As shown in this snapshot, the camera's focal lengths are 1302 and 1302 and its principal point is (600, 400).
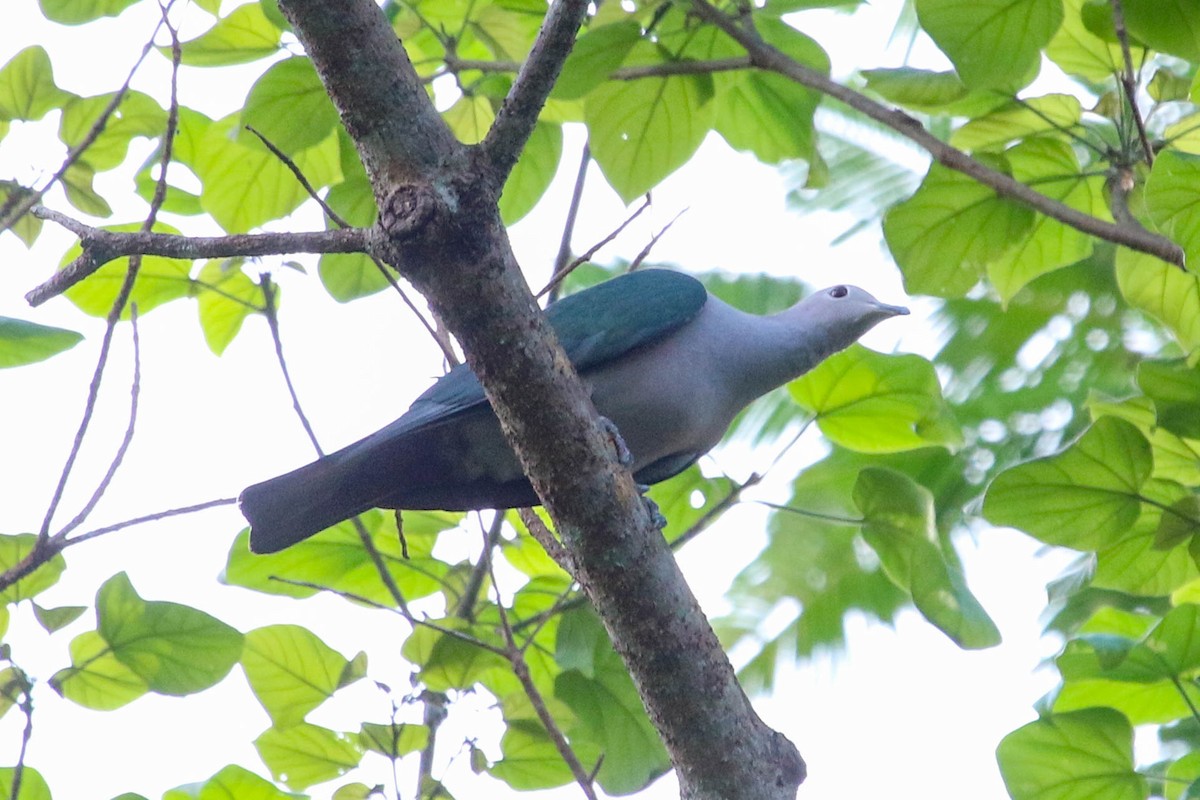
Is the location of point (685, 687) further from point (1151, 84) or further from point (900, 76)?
point (1151, 84)

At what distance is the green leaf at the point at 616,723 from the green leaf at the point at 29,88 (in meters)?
1.87

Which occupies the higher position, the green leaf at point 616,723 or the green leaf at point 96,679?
the green leaf at point 96,679

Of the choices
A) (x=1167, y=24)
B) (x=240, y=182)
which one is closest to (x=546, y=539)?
(x=240, y=182)

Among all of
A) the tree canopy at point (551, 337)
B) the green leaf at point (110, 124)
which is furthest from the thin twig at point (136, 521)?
the green leaf at point (110, 124)

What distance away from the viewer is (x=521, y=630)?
315 centimetres

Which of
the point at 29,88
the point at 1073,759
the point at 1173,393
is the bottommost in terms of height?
the point at 1073,759

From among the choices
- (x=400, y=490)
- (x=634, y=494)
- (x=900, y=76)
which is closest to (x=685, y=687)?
(x=634, y=494)

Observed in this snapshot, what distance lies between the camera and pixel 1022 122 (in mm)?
3166

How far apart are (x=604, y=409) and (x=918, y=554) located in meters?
0.85

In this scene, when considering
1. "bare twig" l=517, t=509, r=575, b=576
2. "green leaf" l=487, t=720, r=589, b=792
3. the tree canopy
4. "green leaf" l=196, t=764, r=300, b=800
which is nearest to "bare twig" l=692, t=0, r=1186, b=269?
the tree canopy

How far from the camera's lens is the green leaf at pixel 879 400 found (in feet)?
10.5

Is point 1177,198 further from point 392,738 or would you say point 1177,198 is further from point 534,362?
point 392,738

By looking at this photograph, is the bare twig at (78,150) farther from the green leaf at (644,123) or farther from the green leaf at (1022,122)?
the green leaf at (1022,122)

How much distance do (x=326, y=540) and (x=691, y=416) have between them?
0.99 meters
